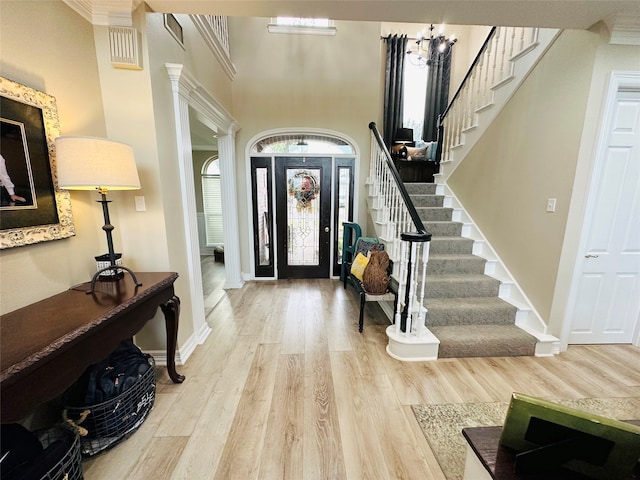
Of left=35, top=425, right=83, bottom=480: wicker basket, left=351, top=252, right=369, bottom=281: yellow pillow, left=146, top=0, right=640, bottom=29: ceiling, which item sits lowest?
left=35, top=425, right=83, bottom=480: wicker basket

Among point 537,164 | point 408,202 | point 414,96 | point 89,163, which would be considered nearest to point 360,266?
point 408,202

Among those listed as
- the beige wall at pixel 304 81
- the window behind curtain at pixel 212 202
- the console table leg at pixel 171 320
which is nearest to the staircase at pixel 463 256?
the beige wall at pixel 304 81

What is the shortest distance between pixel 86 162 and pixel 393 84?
16.1ft

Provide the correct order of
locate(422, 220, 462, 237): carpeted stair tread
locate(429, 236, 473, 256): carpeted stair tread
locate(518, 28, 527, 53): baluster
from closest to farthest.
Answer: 1. locate(518, 28, 527, 53): baluster
2. locate(429, 236, 473, 256): carpeted stair tread
3. locate(422, 220, 462, 237): carpeted stair tread

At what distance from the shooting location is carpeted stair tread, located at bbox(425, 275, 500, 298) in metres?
2.84

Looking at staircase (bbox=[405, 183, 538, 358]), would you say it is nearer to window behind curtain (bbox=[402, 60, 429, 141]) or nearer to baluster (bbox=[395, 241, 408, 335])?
baluster (bbox=[395, 241, 408, 335])

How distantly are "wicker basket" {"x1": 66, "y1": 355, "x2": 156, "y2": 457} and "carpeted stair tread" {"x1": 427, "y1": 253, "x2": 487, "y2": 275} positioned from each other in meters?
2.85

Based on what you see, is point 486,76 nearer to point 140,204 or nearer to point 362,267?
point 362,267

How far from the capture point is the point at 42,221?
1434 millimetres

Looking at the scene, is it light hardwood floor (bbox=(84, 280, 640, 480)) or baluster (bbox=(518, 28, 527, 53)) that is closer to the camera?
light hardwood floor (bbox=(84, 280, 640, 480))

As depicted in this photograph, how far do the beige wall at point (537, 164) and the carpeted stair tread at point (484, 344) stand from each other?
0.37 meters

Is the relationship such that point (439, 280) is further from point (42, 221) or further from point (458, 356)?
point (42, 221)

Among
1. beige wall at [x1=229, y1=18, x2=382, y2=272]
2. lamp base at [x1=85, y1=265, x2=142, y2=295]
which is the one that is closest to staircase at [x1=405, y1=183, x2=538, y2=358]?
beige wall at [x1=229, y1=18, x2=382, y2=272]

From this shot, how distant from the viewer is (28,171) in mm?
1376
